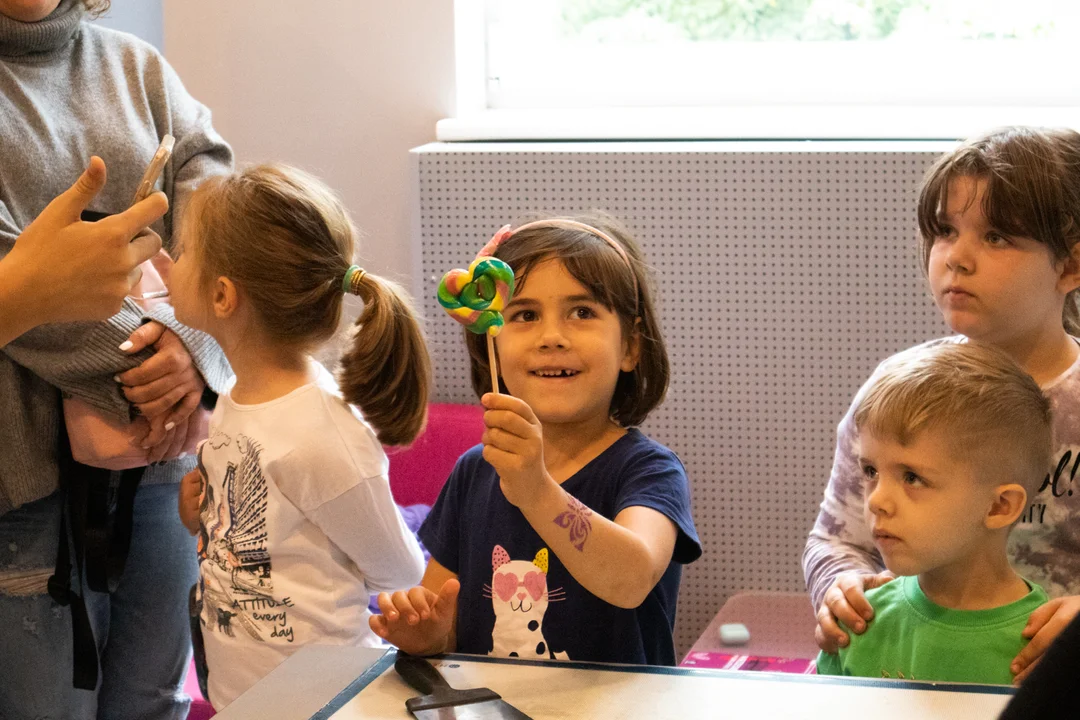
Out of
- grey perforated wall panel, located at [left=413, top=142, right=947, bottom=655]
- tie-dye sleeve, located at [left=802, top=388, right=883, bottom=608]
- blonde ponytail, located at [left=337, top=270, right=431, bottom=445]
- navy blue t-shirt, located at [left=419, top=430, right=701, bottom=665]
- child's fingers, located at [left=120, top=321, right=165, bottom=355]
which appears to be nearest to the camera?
navy blue t-shirt, located at [left=419, top=430, right=701, bottom=665]

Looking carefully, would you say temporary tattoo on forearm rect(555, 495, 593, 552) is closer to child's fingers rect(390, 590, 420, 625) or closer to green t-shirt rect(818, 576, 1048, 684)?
child's fingers rect(390, 590, 420, 625)

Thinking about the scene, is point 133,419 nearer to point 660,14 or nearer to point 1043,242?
point 1043,242

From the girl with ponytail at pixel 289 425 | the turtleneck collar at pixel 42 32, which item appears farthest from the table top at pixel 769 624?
the turtleneck collar at pixel 42 32

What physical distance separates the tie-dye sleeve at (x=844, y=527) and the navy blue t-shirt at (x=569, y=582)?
0.69 feet

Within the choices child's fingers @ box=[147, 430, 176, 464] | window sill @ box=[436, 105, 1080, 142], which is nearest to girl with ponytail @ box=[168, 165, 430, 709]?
child's fingers @ box=[147, 430, 176, 464]

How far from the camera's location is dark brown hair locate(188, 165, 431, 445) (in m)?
1.73

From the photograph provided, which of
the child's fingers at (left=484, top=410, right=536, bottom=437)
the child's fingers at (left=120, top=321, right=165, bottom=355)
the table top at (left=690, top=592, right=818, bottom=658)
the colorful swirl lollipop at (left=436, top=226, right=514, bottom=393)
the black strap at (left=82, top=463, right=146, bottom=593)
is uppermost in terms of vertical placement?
the colorful swirl lollipop at (left=436, top=226, right=514, bottom=393)

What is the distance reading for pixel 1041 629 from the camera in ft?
4.16

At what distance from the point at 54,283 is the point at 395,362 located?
0.50m

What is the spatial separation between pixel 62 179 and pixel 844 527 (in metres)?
1.33

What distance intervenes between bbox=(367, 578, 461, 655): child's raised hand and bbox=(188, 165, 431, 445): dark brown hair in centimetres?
53

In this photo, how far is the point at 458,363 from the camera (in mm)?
3176

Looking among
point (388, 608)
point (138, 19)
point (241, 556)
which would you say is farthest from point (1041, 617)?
point (138, 19)

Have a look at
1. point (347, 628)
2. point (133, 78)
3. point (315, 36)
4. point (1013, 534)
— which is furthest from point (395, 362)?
point (315, 36)
